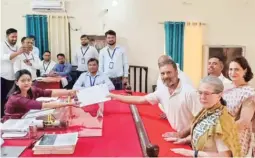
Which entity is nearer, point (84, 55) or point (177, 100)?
point (177, 100)

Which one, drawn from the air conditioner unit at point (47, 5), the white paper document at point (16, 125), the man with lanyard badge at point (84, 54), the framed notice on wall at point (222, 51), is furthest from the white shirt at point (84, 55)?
the white paper document at point (16, 125)

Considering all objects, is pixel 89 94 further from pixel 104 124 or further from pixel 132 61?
pixel 132 61

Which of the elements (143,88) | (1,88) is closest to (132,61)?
(143,88)

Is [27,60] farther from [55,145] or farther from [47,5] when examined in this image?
[55,145]

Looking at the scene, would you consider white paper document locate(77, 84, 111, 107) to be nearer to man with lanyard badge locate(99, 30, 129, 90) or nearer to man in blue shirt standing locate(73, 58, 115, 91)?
man in blue shirt standing locate(73, 58, 115, 91)

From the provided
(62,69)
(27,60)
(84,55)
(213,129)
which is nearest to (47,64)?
(62,69)

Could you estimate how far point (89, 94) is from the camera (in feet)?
8.71

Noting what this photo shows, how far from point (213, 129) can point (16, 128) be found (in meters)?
1.31

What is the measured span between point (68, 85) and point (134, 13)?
6.64 feet

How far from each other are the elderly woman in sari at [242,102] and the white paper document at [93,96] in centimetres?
104

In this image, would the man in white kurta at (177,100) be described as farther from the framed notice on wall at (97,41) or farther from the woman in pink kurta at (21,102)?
the framed notice on wall at (97,41)

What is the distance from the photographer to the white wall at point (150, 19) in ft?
20.1

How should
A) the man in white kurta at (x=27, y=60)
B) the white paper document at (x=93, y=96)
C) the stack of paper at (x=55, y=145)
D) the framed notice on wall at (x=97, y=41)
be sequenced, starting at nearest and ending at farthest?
the stack of paper at (x=55, y=145)
the white paper document at (x=93, y=96)
the man in white kurta at (x=27, y=60)
the framed notice on wall at (x=97, y=41)

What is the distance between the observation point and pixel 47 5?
19.6 ft
